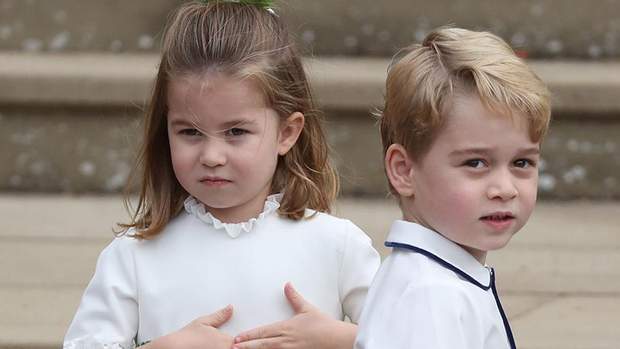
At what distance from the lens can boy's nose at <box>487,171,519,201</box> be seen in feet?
8.03

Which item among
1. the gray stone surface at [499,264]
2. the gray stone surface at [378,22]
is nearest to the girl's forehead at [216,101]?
the gray stone surface at [499,264]

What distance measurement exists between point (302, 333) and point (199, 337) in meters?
0.21

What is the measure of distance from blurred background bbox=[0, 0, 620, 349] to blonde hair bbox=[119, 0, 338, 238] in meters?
1.27

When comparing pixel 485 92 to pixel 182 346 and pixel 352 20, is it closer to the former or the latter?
pixel 182 346

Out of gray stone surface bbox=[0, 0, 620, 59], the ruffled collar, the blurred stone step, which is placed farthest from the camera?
gray stone surface bbox=[0, 0, 620, 59]

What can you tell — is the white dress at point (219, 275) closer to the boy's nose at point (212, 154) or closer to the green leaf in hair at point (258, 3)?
the boy's nose at point (212, 154)

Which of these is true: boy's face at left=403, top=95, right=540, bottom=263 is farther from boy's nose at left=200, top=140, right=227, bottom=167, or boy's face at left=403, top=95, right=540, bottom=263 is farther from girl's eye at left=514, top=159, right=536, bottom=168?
boy's nose at left=200, top=140, right=227, bottom=167

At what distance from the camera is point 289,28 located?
306cm

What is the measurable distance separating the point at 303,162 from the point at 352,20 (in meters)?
2.33

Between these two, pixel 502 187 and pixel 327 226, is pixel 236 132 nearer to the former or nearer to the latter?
pixel 327 226

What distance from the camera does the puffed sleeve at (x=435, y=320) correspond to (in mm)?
2369

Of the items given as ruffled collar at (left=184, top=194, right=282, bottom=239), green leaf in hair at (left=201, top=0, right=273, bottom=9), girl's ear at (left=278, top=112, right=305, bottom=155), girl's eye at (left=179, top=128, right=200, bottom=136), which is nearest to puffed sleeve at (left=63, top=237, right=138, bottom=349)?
ruffled collar at (left=184, top=194, right=282, bottom=239)

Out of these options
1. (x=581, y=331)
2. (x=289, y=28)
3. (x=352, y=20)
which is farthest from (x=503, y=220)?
→ (x=352, y=20)

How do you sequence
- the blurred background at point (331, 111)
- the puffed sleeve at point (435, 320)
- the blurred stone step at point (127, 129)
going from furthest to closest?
the blurred stone step at point (127, 129), the blurred background at point (331, 111), the puffed sleeve at point (435, 320)
